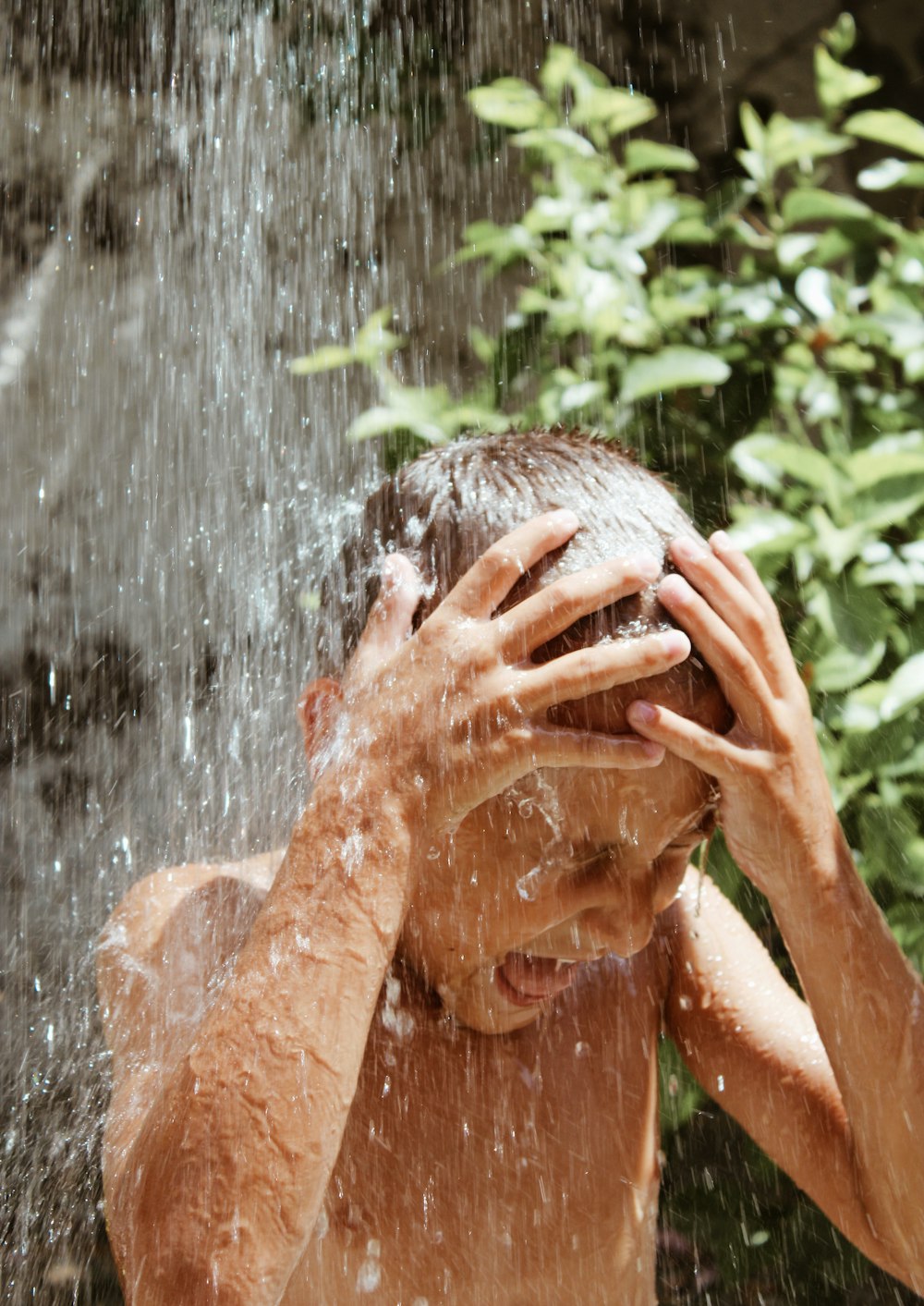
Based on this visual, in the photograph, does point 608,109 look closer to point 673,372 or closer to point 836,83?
point 836,83

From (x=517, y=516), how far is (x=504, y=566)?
0.62 ft

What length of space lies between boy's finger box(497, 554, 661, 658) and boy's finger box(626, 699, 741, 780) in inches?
4.5

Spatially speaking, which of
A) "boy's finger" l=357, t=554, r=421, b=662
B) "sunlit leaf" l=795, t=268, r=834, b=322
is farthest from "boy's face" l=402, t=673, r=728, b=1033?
"sunlit leaf" l=795, t=268, r=834, b=322

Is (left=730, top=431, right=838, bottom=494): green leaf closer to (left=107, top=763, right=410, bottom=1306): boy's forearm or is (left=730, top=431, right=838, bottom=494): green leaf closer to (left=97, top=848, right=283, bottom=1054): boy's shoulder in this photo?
(left=97, top=848, right=283, bottom=1054): boy's shoulder

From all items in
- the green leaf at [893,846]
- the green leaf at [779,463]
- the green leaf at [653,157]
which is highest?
the green leaf at [653,157]

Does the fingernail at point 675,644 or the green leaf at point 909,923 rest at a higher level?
the fingernail at point 675,644

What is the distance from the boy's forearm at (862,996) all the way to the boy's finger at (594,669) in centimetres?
37

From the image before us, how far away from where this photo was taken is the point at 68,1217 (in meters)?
2.56

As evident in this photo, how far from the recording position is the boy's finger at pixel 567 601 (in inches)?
47.9

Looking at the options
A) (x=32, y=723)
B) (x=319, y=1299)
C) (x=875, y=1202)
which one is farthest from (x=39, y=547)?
(x=875, y=1202)

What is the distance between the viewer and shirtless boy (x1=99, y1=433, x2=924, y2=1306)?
1213 mm

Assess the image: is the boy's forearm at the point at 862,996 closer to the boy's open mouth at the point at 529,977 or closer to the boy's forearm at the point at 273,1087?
the boy's open mouth at the point at 529,977

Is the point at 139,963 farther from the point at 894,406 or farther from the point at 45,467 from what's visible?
the point at 45,467

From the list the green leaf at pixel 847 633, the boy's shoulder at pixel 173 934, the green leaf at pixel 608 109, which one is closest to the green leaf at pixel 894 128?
the green leaf at pixel 608 109
